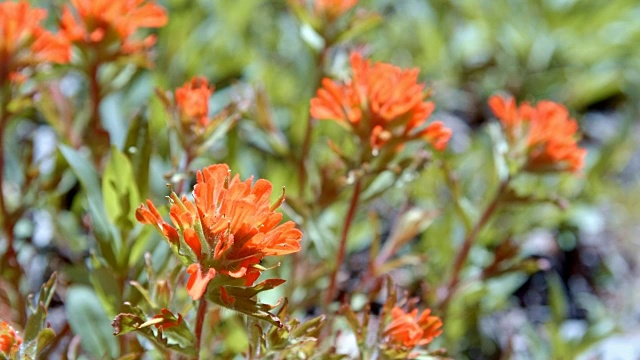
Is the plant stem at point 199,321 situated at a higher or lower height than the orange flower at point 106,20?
lower

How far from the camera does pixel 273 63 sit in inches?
104

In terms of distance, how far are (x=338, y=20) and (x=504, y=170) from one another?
0.49 meters

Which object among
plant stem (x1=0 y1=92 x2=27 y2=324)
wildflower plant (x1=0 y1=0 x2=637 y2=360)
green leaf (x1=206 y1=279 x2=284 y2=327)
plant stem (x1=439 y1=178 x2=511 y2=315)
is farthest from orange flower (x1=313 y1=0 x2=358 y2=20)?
green leaf (x1=206 y1=279 x2=284 y2=327)

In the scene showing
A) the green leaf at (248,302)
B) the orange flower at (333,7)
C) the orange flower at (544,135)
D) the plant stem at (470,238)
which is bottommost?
the plant stem at (470,238)

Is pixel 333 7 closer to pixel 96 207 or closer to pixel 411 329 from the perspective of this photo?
pixel 96 207

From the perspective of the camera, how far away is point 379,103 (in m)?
1.20

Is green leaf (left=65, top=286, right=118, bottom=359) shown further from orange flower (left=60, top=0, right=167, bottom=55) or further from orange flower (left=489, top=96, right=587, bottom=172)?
orange flower (left=489, top=96, right=587, bottom=172)

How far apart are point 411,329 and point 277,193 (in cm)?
96

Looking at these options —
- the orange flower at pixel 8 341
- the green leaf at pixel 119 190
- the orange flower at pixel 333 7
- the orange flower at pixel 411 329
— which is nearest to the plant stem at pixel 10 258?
the green leaf at pixel 119 190

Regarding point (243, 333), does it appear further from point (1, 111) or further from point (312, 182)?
point (1, 111)

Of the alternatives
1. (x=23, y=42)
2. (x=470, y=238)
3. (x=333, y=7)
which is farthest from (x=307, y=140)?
(x=23, y=42)

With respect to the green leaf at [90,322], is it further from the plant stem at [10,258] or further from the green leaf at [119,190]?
the green leaf at [119,190]

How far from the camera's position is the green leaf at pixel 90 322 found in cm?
150

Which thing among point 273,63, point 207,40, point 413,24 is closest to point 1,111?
point 207,40
